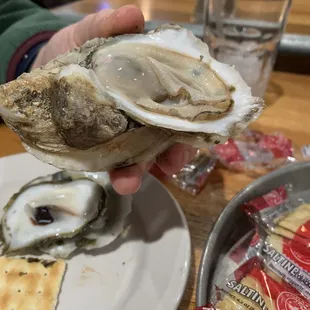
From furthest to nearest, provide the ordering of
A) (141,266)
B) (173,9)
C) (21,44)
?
(173,9) < (21,44) < (141,266)

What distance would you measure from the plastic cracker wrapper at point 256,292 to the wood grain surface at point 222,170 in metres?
0.08

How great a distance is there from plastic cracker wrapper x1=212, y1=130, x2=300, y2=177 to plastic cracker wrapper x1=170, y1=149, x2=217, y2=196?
0.08ft

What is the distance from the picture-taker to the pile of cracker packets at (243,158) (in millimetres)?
778

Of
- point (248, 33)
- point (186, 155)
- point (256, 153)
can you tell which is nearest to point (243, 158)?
point (256, 153)

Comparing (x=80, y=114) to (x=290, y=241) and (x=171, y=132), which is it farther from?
(x=290, y=241)

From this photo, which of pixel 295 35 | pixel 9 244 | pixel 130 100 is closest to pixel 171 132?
pixel 130 100

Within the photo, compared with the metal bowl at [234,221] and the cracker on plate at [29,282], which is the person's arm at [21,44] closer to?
the cracker on plate at [29,282]

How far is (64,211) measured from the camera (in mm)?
668

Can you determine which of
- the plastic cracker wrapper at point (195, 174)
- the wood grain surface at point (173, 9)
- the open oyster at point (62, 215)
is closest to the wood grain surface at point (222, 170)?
the plastic cracker wrapper at point (195, 174)

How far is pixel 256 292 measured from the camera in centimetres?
52

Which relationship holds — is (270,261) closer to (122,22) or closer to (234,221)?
(234,221)

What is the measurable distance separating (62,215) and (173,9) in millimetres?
995

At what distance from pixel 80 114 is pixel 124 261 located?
0.25m

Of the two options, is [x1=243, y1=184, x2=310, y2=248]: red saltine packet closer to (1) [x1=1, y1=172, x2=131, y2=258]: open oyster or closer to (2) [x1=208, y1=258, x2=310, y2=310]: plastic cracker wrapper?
(2) [x1=208, y1=258, x2=310, y2=310]: plastic cracker wrapper
